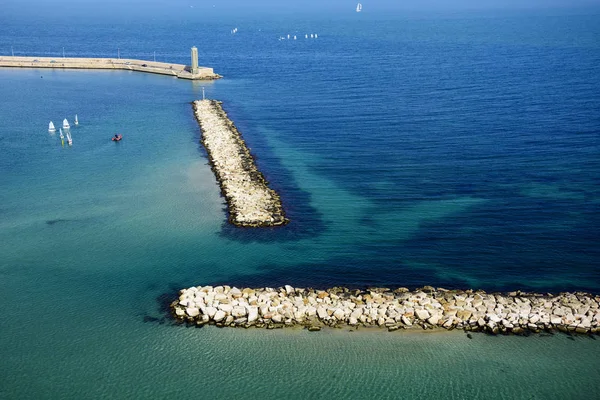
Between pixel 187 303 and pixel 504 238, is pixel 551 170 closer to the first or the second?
pixel 504 238

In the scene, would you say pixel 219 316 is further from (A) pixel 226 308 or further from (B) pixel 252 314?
(B) pixel 252 314

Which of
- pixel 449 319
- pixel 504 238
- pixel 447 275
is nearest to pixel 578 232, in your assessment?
pixel 504 238

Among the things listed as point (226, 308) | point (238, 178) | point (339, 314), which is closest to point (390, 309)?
point (339, 314)

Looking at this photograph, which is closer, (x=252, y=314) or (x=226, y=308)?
(x=252, y=314)

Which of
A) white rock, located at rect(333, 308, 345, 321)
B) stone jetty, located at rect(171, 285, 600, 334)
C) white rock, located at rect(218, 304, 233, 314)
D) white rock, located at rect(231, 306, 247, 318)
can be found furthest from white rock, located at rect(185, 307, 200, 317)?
white rock, located at rect(333, 308, 345, 321)

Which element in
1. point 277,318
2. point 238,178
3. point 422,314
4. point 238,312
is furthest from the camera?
point 238,178

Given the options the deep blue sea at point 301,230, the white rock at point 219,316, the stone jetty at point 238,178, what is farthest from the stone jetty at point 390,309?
the stone jetty at point 238,178

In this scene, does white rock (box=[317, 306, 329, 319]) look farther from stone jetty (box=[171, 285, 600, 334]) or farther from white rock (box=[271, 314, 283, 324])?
white rock (box=[271, 314, 283, 324])

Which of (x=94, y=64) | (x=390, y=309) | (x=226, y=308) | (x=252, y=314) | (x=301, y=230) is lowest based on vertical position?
(x=252, y=314)
